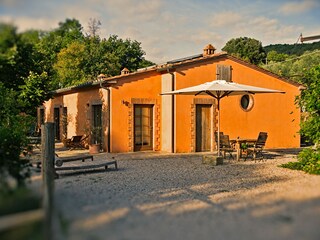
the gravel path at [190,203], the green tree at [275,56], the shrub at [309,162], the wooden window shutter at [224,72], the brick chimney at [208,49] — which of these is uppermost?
the green tree at [275,56]

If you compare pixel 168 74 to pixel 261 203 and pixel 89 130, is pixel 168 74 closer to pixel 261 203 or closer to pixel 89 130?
pixel 89 130

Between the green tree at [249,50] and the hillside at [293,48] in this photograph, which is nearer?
the hillside at [293,48]

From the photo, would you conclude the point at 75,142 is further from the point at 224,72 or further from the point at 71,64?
the point at 71,64

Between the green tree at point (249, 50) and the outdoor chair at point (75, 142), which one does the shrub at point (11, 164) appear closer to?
the outdoor chair at point (75, 142)

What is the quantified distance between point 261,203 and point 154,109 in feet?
29.6

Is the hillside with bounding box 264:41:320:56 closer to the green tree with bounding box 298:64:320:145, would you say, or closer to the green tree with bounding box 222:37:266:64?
the green tree with bounding box 222:37:266:64

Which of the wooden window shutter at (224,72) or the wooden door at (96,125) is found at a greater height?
the wooden window shutter at (224,72)

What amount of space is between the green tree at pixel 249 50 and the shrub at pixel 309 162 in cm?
3849

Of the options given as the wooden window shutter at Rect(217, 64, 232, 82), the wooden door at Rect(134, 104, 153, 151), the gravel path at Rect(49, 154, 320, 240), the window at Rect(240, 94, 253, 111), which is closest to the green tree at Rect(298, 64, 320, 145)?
the gravel path at Rect(49, 154, 320, 240)

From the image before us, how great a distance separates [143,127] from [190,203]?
852 cm

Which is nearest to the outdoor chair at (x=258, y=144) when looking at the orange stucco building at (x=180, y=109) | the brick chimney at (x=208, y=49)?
the orange stucco building at (x=180, y=109)

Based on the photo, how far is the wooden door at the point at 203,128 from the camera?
14.5 metres

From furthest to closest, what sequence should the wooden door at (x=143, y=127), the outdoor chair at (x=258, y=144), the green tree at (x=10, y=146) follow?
the wooden door at (x=143, y=127) → the outdoor chair at (x=258, y=144) → the green tree at (x=10, y=146)

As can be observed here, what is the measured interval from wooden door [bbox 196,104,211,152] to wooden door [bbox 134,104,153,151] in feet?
6.39
